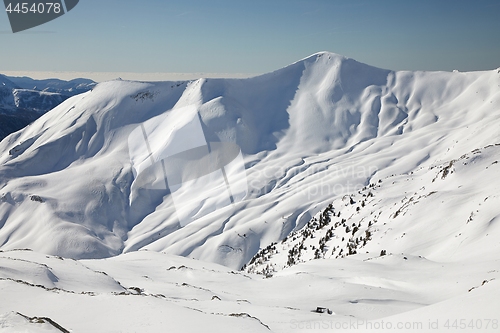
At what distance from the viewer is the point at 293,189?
13362 centimetres

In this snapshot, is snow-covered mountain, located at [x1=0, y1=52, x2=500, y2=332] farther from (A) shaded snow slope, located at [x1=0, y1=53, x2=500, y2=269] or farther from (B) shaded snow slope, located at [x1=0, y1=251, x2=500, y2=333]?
(A) shaded snow slope, located at [x1=0, y1=53, x2=500, y2=269]

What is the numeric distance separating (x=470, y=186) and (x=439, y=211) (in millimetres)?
9285

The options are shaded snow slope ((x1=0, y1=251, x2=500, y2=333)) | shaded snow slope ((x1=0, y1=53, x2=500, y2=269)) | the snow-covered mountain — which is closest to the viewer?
shaded snow slope ((x1=0, y1=251, x2=500, y2=333))

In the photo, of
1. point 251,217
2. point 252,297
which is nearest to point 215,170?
point 251,217

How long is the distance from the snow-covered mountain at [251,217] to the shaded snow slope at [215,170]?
0.78 metres

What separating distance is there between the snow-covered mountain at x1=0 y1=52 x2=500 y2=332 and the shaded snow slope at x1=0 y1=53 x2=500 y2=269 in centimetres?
78

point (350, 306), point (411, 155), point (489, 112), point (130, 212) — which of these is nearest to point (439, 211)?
point (350, 306)

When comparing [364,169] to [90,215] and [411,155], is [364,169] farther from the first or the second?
[90,215]

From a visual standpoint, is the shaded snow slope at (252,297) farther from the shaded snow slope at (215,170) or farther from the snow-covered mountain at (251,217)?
the shaded snow slope at (215,170)

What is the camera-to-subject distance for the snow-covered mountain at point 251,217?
59.8 ft

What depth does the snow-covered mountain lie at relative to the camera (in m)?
18.2

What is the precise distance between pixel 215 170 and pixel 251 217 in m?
45.8

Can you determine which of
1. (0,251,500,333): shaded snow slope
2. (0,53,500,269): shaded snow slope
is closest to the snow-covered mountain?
(0,251,500,333): shaded snow slope

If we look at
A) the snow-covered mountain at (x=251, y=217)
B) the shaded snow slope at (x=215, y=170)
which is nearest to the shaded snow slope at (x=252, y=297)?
the snow-covered mountain at (x=251, y=217)
